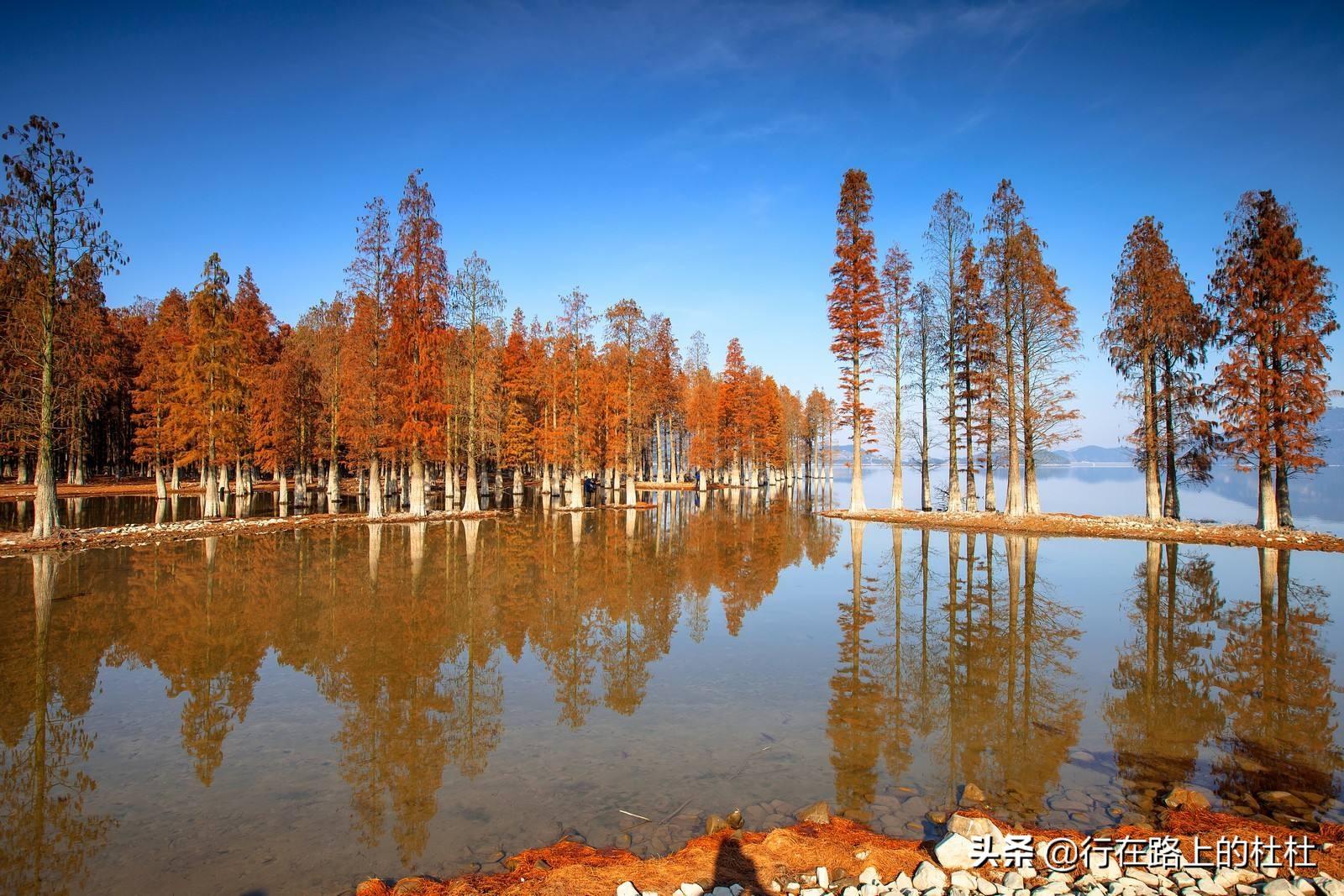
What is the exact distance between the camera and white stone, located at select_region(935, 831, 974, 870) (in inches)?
219

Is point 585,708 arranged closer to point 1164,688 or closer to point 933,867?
point 933,867

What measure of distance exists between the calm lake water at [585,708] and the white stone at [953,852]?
1190 mm

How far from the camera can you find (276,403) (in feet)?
149

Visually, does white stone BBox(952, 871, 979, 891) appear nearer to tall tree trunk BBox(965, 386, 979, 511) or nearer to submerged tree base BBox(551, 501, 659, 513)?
tall tree trunk BBox(965, 386, 979, 511)

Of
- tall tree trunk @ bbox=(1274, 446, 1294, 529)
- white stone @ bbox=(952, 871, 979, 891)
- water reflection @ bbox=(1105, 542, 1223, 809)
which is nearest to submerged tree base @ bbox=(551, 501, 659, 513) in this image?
water reflection @ bbox=(1105, 542, 1223, 809)

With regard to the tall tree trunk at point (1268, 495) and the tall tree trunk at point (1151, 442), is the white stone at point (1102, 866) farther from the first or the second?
the tall tree trunk at point (1151, 442)

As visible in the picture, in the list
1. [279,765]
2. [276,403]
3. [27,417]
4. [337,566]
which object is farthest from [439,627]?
[276,403]

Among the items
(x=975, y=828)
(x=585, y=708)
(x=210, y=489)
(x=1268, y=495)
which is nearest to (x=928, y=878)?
(x=975, y=828)

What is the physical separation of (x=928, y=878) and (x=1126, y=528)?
32239 millimetres

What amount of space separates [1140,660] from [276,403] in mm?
49848

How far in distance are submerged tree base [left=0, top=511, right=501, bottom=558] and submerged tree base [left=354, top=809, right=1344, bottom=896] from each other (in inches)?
1114

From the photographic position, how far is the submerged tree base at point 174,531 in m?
24.8

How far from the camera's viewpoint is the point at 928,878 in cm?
527

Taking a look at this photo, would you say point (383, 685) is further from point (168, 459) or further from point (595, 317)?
point (168, 459)
